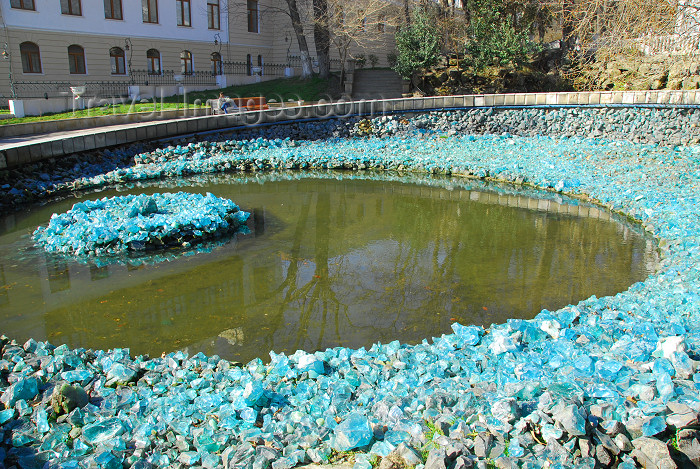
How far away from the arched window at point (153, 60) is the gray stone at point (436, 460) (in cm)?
2345

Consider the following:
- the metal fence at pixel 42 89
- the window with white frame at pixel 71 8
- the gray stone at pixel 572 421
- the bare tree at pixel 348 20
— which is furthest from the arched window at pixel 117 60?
the gray stone at pixel 572 421

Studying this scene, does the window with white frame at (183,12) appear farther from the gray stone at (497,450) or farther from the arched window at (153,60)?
the gray stone at (497,450)

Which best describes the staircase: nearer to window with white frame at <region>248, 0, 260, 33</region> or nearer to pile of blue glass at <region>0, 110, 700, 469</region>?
window with white frame at <region>248, 0, 260, 33</region>

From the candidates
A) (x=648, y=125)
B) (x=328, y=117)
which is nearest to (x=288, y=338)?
(x=328, y=117)

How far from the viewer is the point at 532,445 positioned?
2611 mm

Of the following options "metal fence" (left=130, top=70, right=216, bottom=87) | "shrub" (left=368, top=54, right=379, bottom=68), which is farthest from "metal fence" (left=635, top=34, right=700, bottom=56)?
"metal fence" (left=130, top=70, right=216, bottom=87)

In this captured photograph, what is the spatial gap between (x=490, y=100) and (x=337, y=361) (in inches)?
445

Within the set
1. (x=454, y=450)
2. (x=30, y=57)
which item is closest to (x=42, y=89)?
(x=30, y=57)

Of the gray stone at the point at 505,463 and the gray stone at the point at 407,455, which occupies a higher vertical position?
the gray stone at the point at 505,463

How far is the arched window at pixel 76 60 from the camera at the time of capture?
68.3ft

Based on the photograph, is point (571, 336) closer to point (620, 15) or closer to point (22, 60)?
point (620, 15)

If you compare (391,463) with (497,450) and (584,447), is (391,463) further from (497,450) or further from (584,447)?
(584,447)

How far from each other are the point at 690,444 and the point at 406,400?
137 cm

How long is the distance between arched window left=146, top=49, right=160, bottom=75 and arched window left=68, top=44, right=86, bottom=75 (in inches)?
106
